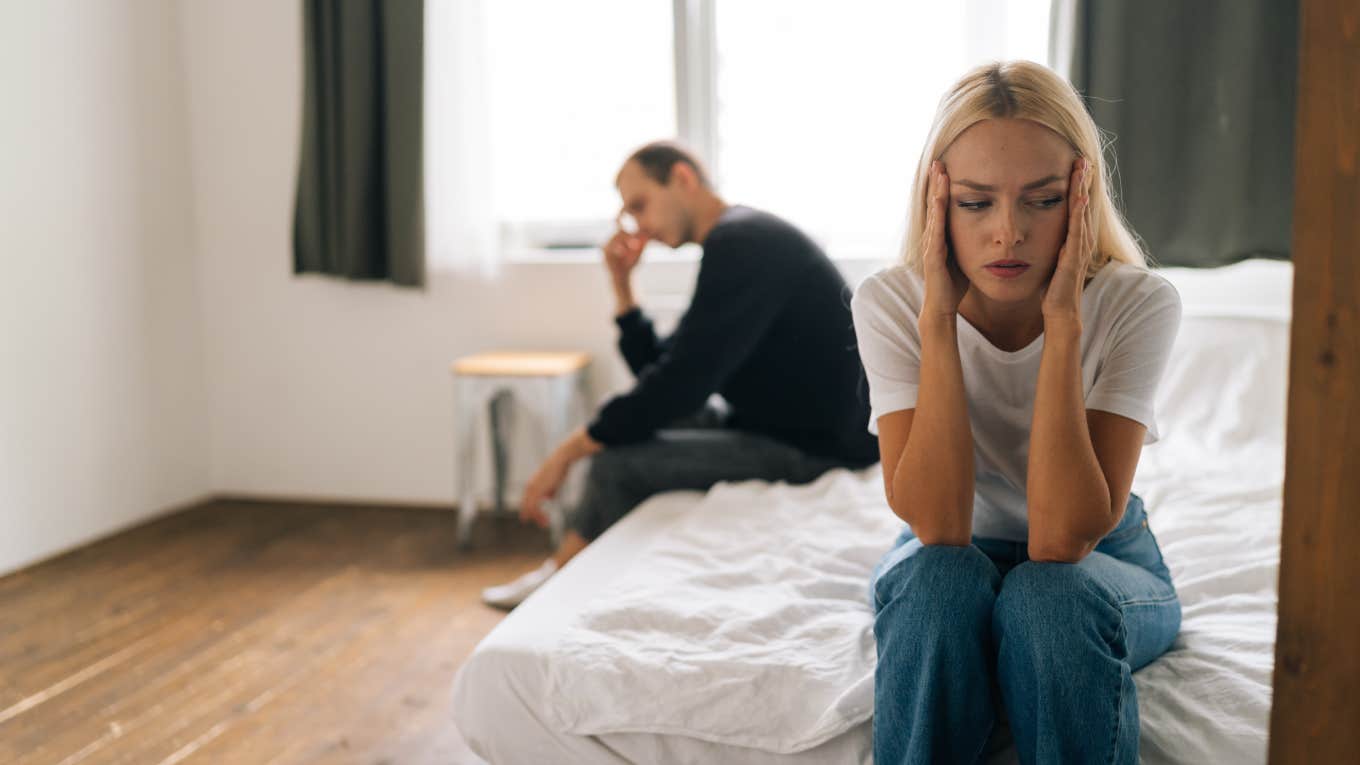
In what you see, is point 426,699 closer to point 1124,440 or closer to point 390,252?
point 1124,440

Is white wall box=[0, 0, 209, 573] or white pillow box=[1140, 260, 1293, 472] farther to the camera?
white wall box=[0, 0, 209, 573]

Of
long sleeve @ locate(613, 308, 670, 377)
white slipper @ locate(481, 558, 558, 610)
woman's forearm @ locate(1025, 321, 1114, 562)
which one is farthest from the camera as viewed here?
long sleeve @ locate(613, 308, 670, 377)

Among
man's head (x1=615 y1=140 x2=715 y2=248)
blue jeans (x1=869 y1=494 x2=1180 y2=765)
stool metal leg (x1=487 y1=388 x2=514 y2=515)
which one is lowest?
stool metal leg (x1=487 y1=388 x2=514 y2=515)

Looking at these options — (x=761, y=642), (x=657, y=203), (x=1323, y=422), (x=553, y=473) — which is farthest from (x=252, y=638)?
(x=1323, y=422)

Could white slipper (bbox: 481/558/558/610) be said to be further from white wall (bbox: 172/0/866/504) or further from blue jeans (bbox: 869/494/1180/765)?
blue jeans (bbox: 869/494/1180/765)

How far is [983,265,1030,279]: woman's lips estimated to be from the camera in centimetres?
120

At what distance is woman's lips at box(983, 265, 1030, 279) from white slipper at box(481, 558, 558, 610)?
4.50ft

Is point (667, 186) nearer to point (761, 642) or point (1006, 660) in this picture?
point (761, 642)

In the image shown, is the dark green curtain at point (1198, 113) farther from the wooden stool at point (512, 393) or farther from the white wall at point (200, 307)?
the wooden stool at point (512, 393)

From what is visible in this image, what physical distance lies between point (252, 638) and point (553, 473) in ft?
2.44

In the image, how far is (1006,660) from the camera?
107 cm

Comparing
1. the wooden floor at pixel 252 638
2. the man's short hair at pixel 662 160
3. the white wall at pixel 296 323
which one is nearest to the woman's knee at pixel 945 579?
the wooden floor at pixel 252 638

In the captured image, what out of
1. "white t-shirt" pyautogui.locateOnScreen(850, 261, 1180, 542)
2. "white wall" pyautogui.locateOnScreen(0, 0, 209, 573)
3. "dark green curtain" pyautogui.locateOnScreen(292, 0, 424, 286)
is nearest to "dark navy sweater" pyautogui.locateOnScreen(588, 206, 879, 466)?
"white t-shirt" pyautogui.locateOnScreen(850, 261, 1180, 542)

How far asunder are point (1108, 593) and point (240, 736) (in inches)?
55.9
